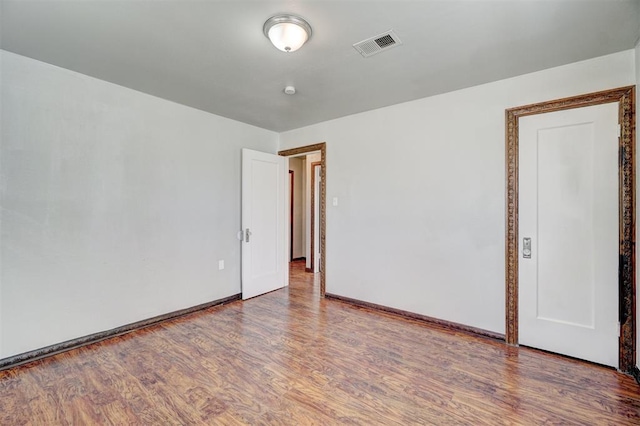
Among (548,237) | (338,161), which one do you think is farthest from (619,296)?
(338,161)

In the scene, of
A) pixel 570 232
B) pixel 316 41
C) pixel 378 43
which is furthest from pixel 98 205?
pixel 570 232

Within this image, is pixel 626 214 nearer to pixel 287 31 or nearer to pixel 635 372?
pixel 635 372

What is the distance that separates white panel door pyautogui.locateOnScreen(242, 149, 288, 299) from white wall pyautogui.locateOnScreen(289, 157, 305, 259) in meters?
2.33

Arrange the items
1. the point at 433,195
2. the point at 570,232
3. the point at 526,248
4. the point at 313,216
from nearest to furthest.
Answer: the point at 570,232 < the point at 526,248 < the point at 433,195 < the point at 313,216

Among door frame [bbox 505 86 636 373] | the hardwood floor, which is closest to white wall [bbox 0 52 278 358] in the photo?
the hardwood floor

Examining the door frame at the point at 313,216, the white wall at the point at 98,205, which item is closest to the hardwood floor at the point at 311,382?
the white wall at the point at 98,205

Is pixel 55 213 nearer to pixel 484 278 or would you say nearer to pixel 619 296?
pixel 484 278

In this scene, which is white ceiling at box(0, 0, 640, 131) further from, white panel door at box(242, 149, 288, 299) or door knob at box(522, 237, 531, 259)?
door knob at box(522, 237, 531, 259)

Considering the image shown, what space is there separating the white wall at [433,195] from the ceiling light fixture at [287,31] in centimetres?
181

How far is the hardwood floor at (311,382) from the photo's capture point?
1.78 meters

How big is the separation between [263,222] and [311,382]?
2589 millimetres

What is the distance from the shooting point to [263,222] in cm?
430

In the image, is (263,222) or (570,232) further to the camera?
(263,222)

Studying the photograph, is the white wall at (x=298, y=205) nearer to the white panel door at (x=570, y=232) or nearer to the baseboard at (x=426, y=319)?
the baseboard at (x=426, y=319)
